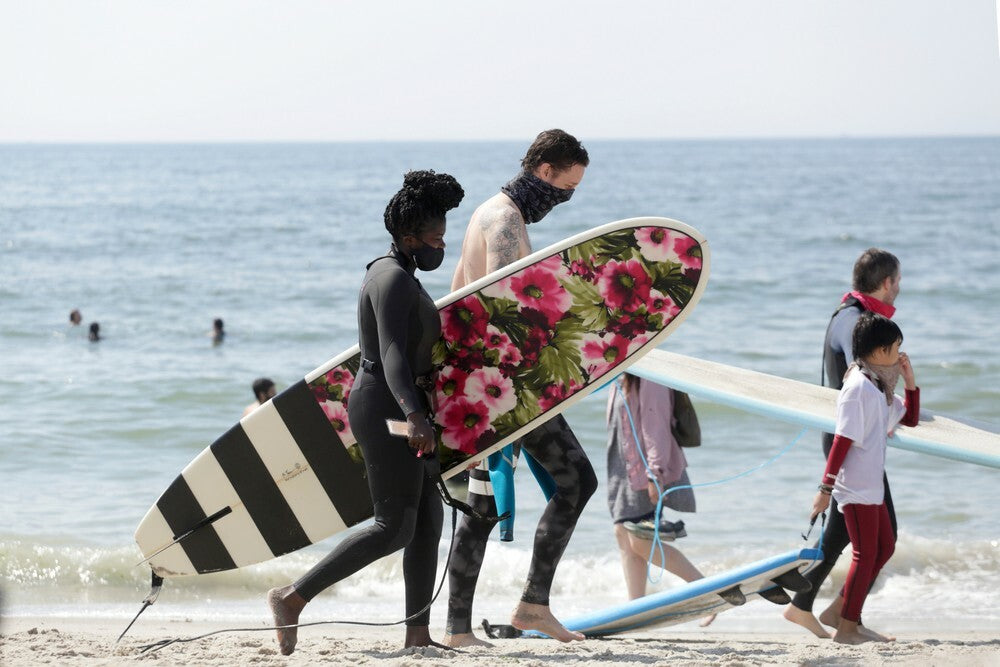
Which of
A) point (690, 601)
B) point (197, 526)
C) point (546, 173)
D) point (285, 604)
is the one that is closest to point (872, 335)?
point (690, 601)

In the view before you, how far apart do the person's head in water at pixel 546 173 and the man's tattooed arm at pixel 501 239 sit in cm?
6

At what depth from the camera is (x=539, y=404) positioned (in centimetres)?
370

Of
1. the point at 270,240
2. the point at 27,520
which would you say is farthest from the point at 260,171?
the point at 27,520

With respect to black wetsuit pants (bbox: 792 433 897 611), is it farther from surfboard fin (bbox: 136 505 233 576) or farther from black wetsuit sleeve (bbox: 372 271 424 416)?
surfboard fin (bbox: 136 505 233 576)

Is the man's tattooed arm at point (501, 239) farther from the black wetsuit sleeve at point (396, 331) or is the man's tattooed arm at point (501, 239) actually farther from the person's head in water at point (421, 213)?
the black wetsuit sleeve at point (396, 331)

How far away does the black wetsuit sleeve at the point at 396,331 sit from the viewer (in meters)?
3.15

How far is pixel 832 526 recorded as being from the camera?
419cm

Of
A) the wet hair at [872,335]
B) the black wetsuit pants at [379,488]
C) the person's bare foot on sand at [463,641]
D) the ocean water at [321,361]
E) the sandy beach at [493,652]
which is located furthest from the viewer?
the ocean water at [321,361]

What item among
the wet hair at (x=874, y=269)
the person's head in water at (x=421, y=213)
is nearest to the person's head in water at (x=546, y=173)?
the person's head in water at (x=421, y=213)

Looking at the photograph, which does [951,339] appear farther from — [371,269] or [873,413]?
[371,269]

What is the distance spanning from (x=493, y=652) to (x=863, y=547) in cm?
135

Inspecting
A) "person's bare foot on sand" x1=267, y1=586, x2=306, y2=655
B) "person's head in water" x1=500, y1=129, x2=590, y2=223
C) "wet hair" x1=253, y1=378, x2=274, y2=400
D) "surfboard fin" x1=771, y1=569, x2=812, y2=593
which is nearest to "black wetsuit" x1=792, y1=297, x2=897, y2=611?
"surfboard fin" x1=771, y1=569, x2=812, y2=593

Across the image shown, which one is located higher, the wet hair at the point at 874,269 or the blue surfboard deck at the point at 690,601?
the wet hair at the point at 874,269

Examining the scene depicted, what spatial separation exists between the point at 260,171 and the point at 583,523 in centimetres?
7409
